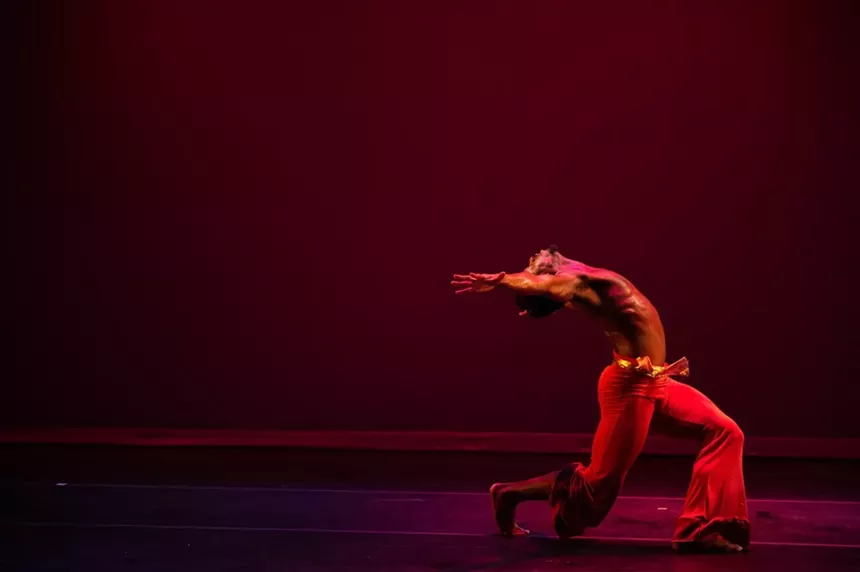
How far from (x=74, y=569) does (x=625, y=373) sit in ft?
7.21

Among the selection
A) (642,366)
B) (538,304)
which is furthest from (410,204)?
(642,366)

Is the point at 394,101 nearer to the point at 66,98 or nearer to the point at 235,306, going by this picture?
the point at 235,306

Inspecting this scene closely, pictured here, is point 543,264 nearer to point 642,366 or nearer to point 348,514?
point 642,366

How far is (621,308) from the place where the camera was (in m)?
4.32

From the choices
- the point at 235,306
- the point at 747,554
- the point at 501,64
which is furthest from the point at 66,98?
the point at 747,554

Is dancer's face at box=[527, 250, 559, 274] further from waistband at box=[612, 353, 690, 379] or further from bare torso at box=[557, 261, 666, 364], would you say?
waistband at box=[612, 353, 690, 379]

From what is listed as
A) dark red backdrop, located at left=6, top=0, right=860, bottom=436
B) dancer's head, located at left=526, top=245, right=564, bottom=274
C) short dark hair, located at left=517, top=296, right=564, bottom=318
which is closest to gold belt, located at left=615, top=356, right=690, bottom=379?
short dark hair, located at left=517, top=296, right=564, bottom=318

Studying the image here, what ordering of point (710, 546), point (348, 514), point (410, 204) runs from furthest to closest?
1. point (410, 204)
2. point (348, 514)
3. point (710, 546)

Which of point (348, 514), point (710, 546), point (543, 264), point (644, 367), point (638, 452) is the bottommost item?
point (348, 514)

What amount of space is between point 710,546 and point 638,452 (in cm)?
43

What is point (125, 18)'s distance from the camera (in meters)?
7.66

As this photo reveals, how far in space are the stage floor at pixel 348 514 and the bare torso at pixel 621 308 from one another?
0.79m

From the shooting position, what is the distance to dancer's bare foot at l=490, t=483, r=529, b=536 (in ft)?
14.9

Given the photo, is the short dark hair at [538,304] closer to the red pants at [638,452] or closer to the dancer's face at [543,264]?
the dancer's face at [543,264]
